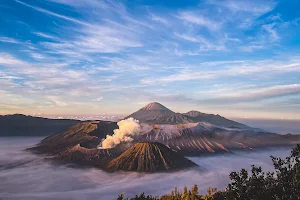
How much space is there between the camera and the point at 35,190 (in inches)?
5906

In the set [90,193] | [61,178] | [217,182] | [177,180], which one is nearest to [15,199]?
[90,193]

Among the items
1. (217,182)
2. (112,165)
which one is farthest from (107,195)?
(217,182)

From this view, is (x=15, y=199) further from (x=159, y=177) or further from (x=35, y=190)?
(x=159, y=177)

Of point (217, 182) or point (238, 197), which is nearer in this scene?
point (238, 197)

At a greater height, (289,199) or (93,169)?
(289,199)

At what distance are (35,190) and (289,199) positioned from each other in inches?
5981

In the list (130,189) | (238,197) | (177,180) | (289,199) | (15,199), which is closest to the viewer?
(289,199)

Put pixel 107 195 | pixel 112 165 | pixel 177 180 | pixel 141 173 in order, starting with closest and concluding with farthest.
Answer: pixel 107 195 → pixel 177 180 → pixel 141 173 → pixel 112 165

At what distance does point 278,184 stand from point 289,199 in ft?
9.21

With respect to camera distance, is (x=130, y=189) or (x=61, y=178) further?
(x=61, y=178)

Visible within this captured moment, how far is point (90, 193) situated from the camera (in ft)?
466

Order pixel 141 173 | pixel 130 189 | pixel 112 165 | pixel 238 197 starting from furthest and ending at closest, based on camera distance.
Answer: pixel 112 165 < pixel 141 173 < pixel 130 189 < pixel 238 197

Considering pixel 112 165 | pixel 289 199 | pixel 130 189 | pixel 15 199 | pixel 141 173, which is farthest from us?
pixel 112 165

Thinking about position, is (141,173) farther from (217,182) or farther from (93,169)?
(217,182)
